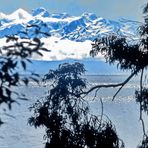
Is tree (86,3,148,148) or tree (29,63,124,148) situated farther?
tree (29,63,124,148)

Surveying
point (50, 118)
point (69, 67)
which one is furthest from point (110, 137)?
point (69, 67)

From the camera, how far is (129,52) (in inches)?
357

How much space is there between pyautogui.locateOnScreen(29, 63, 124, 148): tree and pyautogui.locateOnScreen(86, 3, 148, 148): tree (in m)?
0.66

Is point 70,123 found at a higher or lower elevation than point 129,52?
lower

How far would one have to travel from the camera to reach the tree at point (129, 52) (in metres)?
8.98

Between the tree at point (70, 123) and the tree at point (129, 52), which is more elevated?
the tree at point (129, 52)

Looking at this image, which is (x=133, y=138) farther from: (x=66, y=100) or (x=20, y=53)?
(x=20, y=53)

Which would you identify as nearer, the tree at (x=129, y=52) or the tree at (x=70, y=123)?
the tree at (x=129, y=52)

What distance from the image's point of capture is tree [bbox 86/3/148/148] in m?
8.98

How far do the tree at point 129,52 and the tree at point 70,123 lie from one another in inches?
25.9

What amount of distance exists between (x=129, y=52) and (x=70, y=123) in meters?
1.94

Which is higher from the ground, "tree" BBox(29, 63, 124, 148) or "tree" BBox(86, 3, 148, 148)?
"tree" BBox(86, 3, 148, 148)

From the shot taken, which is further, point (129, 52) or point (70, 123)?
point (70, 123)

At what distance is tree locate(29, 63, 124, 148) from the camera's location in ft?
30.8
